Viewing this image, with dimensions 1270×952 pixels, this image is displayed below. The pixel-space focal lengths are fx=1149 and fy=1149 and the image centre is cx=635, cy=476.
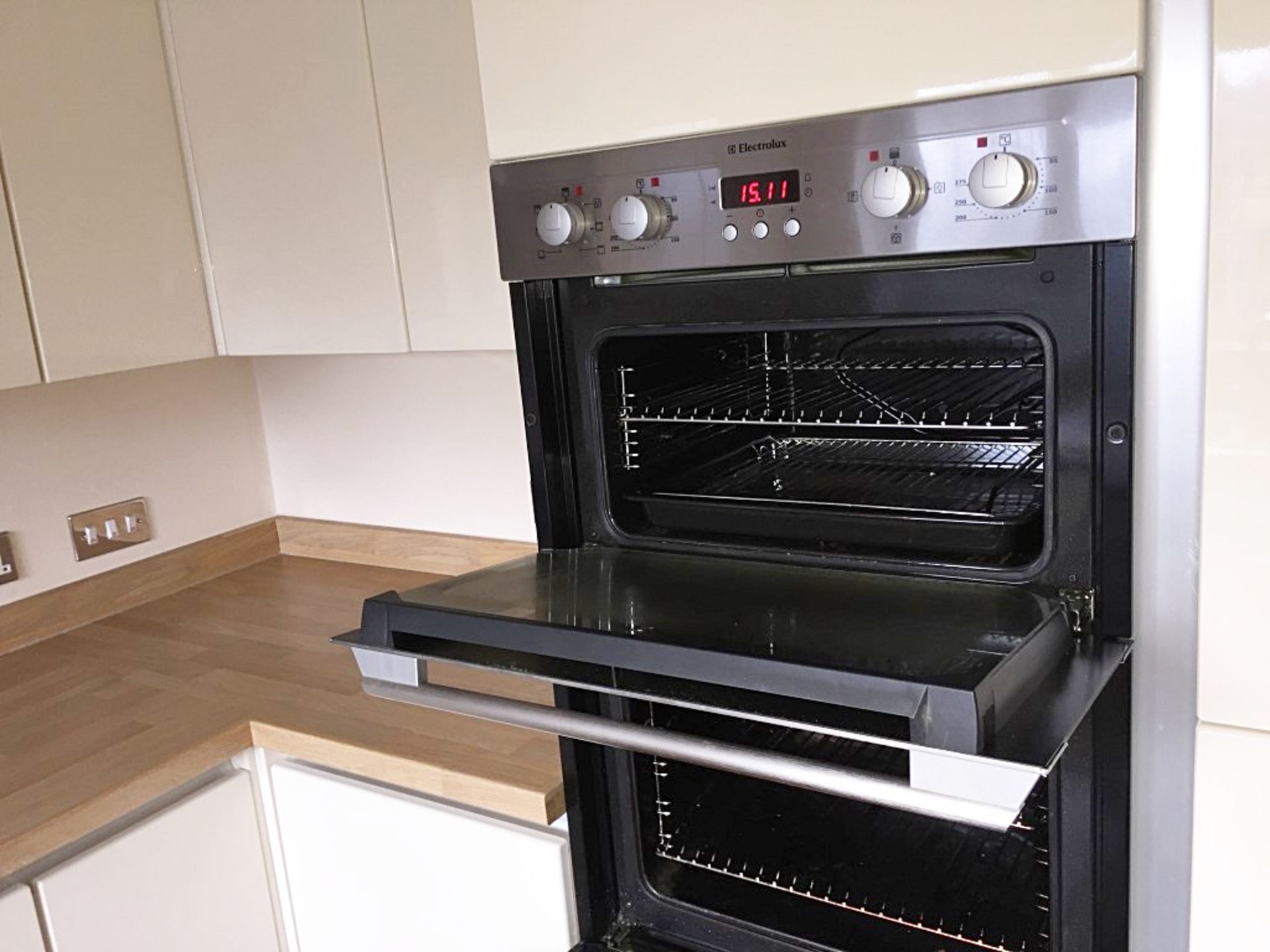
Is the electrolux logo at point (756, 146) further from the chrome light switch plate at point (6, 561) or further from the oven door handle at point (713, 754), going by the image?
the chrome light switch plate at point (6, 561)

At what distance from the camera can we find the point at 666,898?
3.71 feet

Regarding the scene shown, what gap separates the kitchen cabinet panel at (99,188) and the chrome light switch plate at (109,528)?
0.39 m

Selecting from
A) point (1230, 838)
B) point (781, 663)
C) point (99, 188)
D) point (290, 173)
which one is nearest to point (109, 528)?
point (99, 188)

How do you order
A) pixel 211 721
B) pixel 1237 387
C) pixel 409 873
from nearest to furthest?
1. pixel 1237 387
2. pixel 409 873
3. pixel 211 721

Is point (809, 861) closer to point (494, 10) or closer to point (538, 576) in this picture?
point (538, 576)

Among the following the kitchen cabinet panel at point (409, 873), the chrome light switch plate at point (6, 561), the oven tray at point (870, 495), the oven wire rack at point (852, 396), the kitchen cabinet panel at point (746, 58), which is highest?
the kitchen cabinet panel at point (746, 58)

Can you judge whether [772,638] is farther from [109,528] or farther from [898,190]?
[109,528]

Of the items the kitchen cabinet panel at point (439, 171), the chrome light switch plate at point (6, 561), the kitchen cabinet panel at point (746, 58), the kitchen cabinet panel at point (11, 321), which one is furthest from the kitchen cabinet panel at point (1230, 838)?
the chrome light switch plate at point (6, 561)

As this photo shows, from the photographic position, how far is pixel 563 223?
1.03 m

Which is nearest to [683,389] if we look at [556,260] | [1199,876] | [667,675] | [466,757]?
[556,260]

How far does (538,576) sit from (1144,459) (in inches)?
21.0

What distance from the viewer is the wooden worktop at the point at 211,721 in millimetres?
1285

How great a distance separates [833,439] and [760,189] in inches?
15.5

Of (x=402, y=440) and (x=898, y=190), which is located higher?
(x=898, y=190)
